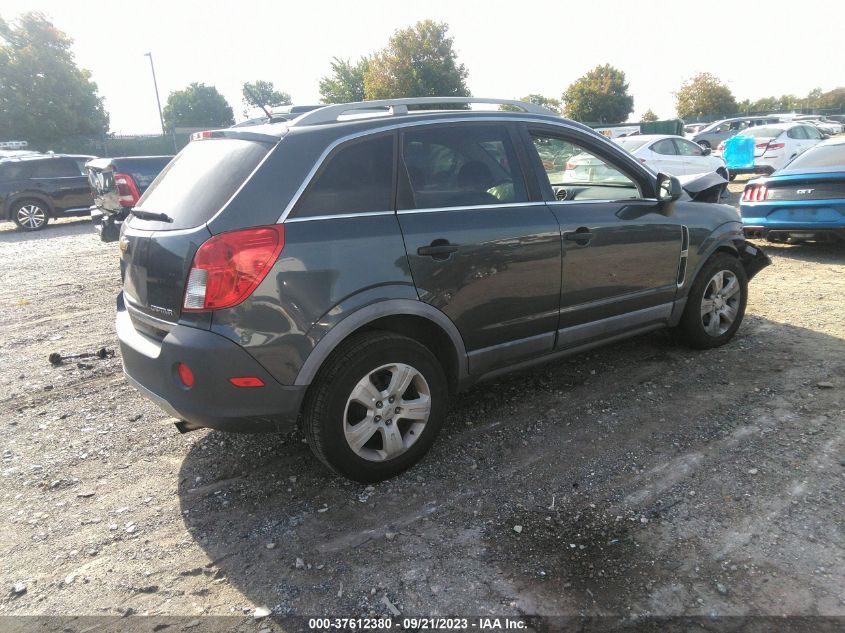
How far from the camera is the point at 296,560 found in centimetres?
260

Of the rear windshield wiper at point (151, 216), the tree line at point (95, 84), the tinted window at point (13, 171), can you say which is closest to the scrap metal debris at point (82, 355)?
the rear windshield wiper at point (151, 216)

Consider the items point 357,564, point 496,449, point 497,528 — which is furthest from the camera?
point 496,449

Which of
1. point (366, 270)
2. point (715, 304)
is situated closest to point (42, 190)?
point (366, 270)

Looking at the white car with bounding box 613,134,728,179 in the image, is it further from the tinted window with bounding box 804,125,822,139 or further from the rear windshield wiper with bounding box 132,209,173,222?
the rear windshield wiper with bounding box 132,209,173,222

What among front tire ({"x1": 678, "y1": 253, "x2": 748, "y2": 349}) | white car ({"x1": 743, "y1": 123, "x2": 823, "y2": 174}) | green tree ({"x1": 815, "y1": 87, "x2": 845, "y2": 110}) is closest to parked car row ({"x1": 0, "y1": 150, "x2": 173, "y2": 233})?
front tire ({"x1": 678, "y1": 253, "x2": 748, "y2": 349})

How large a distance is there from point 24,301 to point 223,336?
19.3 ft

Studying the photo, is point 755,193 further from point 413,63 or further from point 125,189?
point 413,63

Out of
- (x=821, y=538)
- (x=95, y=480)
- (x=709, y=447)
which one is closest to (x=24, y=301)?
(x=95, y=480)

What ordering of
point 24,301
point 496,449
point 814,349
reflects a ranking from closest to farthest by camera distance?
point 496,449, point 814,349, point 24,301

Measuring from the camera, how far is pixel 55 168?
14.6 m

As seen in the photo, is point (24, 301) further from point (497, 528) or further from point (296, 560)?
point (497, 528)

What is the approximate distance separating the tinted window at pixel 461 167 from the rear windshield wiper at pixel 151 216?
3.89 feet

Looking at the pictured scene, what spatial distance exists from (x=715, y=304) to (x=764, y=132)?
51.8 ft

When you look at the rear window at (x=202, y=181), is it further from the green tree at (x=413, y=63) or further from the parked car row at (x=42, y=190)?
the green tree at (x=413, y=63)
